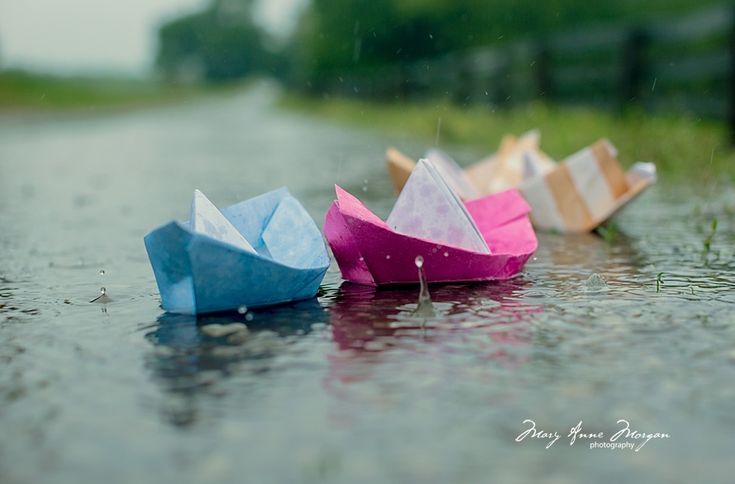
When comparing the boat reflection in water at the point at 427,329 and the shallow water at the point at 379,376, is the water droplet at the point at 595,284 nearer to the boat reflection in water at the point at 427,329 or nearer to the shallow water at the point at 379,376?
the shallow water at the point at 379,376

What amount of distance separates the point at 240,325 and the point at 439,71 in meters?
19.7

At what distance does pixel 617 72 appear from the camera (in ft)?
37.8

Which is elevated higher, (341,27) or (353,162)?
(341,27)

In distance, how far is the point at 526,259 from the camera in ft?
12.0

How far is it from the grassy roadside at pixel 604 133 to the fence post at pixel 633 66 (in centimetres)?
28

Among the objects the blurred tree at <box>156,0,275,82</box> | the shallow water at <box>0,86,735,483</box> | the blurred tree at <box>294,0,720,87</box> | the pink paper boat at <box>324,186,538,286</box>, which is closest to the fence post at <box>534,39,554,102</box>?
the shallow water at <box>0,86,735,483</box>

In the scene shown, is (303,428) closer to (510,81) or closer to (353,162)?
(353,162)

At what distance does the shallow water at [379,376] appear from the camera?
184 cm

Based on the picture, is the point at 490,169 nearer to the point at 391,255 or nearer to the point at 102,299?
the point at 391,255

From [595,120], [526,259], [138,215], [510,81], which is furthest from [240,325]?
[510,81]

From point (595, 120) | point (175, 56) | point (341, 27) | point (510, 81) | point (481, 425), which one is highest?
point (175, 56)

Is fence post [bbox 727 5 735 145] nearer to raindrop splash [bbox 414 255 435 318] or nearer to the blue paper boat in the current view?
the blue paper boat

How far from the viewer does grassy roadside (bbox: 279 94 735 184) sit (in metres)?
8.09

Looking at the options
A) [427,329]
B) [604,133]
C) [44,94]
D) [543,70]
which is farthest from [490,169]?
[44,94]
